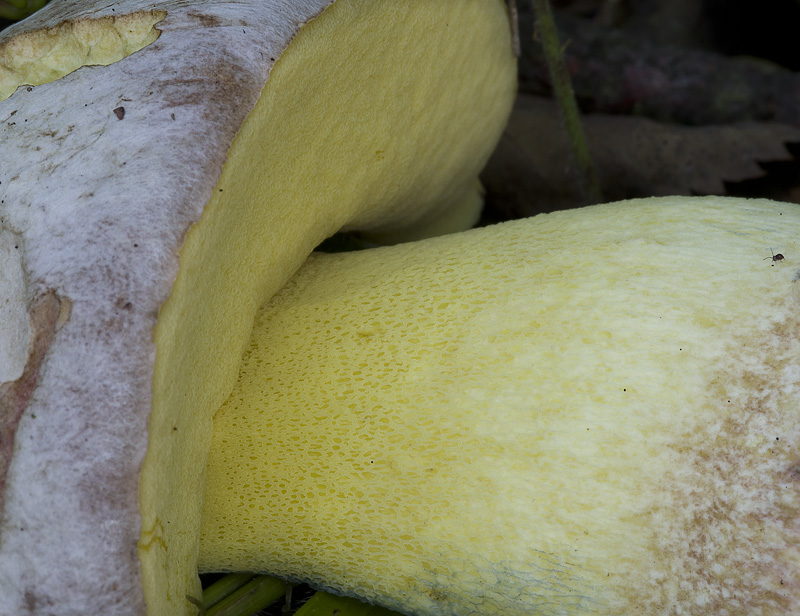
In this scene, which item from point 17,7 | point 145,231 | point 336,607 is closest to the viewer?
point 145,231

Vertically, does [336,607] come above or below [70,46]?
below

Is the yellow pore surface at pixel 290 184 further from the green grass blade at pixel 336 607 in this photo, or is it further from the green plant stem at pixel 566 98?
the green plant stem at pixel 566 98

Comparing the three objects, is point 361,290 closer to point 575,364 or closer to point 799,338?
point 575,364

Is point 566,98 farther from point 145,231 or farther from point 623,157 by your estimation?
point 145,231

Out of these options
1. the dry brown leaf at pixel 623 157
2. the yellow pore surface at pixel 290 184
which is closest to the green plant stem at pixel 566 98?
the dry brown leaf at pixel 623 157

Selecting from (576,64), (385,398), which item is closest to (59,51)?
(385,398)

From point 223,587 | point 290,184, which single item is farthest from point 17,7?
point 223,587
